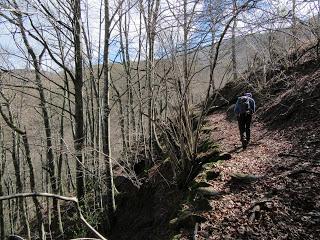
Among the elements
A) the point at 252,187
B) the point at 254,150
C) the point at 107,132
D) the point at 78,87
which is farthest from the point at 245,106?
the point at 78,87

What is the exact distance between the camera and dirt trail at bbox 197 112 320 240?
6.84 meters

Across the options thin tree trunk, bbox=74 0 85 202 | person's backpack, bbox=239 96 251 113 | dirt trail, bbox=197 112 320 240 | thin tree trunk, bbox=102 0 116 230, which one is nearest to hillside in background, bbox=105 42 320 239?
dirt trail, bbox=197 112 320 240

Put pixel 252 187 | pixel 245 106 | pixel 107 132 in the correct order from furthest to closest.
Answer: pixel 107 132, pixel 245 106, pixel 252 187

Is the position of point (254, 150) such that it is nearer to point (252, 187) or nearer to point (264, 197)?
point (252, 187)

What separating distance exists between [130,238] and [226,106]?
10.2m

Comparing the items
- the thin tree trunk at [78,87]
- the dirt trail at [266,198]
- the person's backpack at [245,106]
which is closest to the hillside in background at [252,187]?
the dirt trail at [266,198]

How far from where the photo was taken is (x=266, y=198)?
7.79 meters

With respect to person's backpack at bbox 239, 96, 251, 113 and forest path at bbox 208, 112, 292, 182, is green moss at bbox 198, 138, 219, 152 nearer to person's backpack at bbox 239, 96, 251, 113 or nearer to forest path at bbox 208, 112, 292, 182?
forest path at bbox 208, 112, 292, 182

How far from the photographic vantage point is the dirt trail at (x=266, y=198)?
6844mm

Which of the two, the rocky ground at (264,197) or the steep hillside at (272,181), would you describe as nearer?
the rocky ground at (264,197)

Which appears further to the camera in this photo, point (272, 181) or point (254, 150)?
point (254, 150)

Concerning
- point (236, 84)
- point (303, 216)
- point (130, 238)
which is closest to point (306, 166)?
point (303, 216)

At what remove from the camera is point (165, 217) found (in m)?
10.5

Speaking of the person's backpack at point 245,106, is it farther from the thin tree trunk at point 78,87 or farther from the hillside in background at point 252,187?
the thin tree trunk at point 78,87
